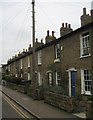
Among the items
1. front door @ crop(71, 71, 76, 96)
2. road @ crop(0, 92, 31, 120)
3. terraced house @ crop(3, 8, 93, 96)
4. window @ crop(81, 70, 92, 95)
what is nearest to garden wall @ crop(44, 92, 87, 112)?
road @ crop(0, 92, 31, 120)

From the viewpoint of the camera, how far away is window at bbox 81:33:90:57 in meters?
20.8

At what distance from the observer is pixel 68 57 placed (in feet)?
79.6

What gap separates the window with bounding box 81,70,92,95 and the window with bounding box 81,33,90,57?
1.32 meters

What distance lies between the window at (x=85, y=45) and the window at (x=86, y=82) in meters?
1.32

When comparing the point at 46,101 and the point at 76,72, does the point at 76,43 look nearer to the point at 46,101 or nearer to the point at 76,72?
the point at 76,72

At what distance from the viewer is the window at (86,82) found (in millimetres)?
20500

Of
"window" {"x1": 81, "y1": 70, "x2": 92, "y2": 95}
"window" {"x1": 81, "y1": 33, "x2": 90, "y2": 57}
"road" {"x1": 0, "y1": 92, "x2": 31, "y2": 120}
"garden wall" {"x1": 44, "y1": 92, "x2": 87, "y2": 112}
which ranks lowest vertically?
"road" {"x1": 0, "y1": 92, "x2": 31, "y2": 120}

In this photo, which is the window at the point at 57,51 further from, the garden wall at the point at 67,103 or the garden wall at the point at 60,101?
the garden wall at the point at 67,103

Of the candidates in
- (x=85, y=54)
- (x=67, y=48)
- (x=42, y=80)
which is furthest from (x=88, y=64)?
(x=42, y=80)

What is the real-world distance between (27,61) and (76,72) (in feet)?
71.2

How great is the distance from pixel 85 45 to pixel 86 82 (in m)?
2.67

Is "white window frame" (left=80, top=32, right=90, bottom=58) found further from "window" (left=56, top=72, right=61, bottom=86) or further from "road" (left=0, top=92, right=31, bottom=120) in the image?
"road" (left=0, top=92, right=31, bottom=120)

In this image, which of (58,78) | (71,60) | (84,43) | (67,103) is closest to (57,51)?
(58,78)

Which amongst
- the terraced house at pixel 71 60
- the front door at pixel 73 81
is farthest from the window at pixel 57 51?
the front door at pixel 73 81
